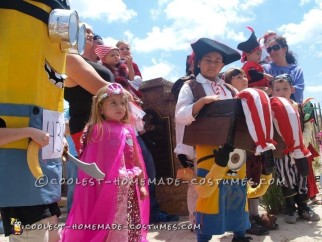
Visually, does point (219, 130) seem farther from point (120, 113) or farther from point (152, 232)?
point (152, 232)

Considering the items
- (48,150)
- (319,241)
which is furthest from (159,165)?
(48,150)

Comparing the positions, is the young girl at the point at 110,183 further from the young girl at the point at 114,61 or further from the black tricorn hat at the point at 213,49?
the young girl at the point at 114,61

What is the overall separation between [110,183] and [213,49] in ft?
4.25

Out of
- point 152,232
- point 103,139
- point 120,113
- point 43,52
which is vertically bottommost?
point 152,232

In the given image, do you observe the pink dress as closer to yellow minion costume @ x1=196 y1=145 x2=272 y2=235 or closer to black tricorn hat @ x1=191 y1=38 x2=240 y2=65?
yellow minion costume @ x1=196 y1=145 x2=272 y2=235

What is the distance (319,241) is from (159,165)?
7.18 ft

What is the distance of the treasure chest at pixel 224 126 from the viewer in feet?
7.80

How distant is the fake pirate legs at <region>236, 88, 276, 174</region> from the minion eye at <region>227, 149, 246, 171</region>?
0.79 feet

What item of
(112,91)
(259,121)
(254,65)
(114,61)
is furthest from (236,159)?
(254,65)

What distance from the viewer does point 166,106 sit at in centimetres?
483

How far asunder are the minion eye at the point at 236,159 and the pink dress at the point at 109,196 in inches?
25.7

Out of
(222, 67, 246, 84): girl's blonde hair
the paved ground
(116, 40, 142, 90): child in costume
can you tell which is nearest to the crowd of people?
(222, 67, 246, 84): girl's blonde hair

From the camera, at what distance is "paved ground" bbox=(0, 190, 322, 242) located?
3344 mm

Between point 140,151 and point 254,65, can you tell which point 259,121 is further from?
point 254,65
